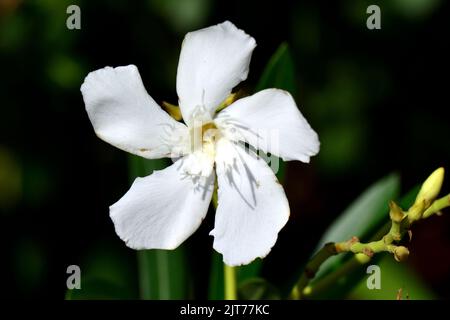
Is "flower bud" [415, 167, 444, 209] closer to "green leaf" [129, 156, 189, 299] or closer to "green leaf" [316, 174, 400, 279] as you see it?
"green leaf" [316, 174, 400, 279]

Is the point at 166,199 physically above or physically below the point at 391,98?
below

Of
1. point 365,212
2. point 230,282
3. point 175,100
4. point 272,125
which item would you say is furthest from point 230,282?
point 175,100

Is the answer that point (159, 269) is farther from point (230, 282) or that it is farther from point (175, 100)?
Answer: point (175, 100)

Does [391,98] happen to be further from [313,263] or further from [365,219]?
[313,263]

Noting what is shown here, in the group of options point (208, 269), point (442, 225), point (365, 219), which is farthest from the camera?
point (442, 225)

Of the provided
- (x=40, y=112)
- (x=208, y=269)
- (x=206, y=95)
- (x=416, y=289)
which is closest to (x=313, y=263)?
(x=206, y=95)

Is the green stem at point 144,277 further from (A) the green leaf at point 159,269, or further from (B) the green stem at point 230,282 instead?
(B) the green stem at point 230,282
